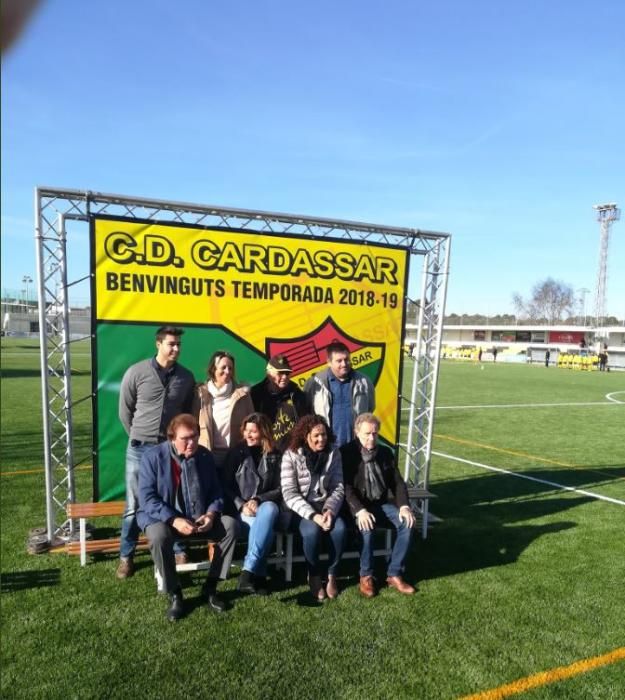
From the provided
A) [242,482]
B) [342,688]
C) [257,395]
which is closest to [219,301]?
[257,395]

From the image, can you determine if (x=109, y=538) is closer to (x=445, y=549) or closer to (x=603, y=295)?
(x=445, y=549)

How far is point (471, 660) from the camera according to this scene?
382 cm

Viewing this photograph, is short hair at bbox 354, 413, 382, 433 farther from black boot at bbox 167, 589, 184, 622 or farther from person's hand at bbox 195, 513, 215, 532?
black boot at bbox 167, 589, 184, 622

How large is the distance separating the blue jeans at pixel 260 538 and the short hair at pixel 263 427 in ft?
1.64

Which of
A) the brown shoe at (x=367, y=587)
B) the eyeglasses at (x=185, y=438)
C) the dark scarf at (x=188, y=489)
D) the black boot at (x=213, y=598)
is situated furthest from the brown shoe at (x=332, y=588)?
the eyeglasses at (x=185, y=438)

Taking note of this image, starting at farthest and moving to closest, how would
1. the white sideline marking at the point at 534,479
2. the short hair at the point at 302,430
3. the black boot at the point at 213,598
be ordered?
the white sideline marking at the point at 534,479
the short hair at the point at 302,430
the black boot at the point at 213,598

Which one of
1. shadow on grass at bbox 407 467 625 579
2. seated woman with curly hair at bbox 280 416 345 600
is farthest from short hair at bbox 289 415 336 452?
shadow on grass at bbox 407 467 625 579

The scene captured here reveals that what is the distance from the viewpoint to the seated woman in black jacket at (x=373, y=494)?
Result: 491cm

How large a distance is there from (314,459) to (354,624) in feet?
4.27

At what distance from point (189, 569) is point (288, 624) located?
1.10 meters

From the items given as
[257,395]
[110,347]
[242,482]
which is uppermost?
[110,347]

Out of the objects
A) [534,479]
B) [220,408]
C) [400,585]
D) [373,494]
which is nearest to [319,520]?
[373,494]

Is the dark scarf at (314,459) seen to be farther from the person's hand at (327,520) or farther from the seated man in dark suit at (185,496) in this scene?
the seated man in dark suit at (185,496)

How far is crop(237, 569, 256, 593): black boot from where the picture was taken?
4.68 metres
